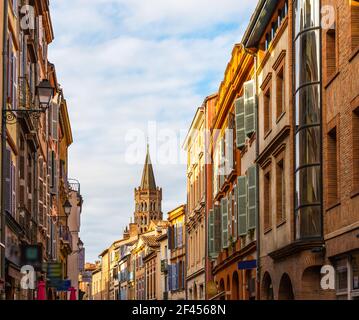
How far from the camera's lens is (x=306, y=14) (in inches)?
901

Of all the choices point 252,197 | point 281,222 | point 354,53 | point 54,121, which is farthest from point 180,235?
point 354,53

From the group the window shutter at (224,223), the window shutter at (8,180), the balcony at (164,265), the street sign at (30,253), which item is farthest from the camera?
the balcony at (164,265)

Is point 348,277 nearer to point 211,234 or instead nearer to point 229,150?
point 229,150

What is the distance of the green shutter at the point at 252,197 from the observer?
102 feet

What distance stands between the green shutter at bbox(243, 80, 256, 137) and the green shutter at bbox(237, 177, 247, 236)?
6.17 ft

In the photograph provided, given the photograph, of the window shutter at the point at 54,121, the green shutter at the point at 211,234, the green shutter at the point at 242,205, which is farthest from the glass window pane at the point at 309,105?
the window shutter at the point at 54,121

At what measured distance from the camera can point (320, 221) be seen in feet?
71.7

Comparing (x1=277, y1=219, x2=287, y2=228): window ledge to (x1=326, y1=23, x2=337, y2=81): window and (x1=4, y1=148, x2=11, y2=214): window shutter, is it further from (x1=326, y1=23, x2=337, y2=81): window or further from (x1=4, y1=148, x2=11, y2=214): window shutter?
(x1=4, y1=148, x2=11, y2=214): window shutter

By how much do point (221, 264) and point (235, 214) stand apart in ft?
17.1

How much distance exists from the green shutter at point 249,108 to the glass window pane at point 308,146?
8.97m

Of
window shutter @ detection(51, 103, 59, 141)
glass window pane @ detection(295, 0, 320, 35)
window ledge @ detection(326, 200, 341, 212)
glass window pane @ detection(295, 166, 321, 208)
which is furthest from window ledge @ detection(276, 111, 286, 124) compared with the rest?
window shutter @ detection(51, 103, 59, 141)

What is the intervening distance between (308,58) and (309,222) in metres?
4.13

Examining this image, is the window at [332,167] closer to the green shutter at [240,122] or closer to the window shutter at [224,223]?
the green shutter at [240,122]
